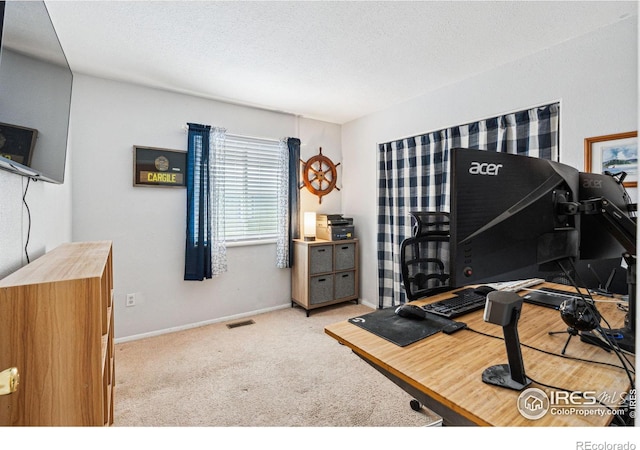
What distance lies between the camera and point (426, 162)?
3146 mm

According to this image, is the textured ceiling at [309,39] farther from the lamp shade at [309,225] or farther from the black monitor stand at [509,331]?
the black monitor stand at [509,331]

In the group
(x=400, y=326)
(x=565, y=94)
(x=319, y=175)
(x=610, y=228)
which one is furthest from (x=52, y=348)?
(x=319, y=175)

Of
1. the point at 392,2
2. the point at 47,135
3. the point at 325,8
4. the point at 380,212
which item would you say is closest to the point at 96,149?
the point at 47,135

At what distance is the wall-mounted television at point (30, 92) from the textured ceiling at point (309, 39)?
78 centimetres

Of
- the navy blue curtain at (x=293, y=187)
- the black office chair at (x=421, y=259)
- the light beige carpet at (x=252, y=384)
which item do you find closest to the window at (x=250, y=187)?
the navy blue curtain at (x=293, y=187)

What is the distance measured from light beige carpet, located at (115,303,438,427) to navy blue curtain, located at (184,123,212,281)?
2.26 ft

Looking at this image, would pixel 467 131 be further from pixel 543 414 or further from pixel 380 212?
pixel 543 414

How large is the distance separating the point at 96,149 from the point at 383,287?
10.6ft

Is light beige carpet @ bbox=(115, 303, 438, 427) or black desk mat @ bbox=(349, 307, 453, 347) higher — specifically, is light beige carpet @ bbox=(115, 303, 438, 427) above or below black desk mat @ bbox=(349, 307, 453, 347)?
below

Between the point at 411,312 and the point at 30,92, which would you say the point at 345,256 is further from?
the point at 30,92

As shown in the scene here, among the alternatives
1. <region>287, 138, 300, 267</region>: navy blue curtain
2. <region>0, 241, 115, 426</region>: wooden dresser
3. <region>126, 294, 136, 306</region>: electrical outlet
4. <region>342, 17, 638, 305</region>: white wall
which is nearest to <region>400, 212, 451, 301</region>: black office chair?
<region>342, 17, 638, 305</region>: white wall

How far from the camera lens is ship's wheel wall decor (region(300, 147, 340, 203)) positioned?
381 cm

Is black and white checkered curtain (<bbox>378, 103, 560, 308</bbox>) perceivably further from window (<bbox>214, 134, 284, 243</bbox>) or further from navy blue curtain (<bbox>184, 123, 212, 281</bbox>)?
navy blue curtain (<bbox>184, 123, 212, 281</bbox>)

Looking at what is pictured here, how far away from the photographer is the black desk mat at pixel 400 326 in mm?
1021
